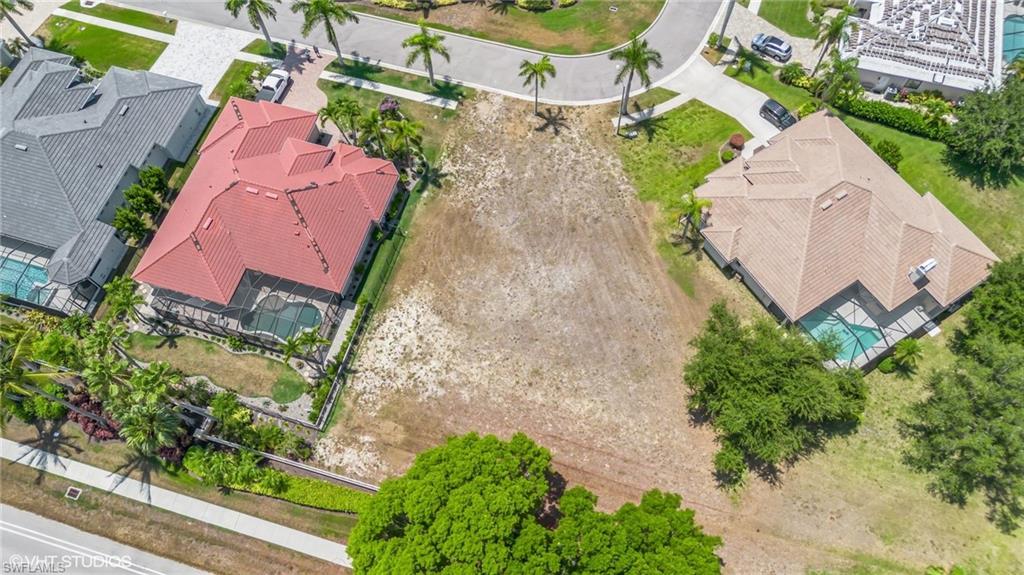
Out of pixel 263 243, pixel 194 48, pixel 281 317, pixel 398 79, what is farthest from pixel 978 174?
pixel 194 48

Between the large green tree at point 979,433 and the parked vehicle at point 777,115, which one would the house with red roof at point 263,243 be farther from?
the large green tree at point 979,433

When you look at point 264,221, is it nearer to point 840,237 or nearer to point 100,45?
point 100,45

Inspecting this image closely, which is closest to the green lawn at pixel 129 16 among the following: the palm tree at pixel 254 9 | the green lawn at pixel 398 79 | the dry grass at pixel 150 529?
the palm tree at pixel 254 9

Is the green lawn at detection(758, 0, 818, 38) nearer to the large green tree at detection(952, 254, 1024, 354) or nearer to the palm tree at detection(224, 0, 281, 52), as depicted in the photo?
the large green tree at detection(952, 254, 1024, 354)

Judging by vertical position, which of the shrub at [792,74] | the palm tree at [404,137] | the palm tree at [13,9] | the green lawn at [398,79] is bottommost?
the palm tree at [404,137]

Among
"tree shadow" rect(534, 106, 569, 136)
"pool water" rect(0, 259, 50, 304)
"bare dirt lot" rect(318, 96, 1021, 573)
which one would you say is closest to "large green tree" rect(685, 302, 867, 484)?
"bare dirt lot" rect(318, 96, 1021, 573)

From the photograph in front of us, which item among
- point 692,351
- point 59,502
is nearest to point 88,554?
point 59,502
